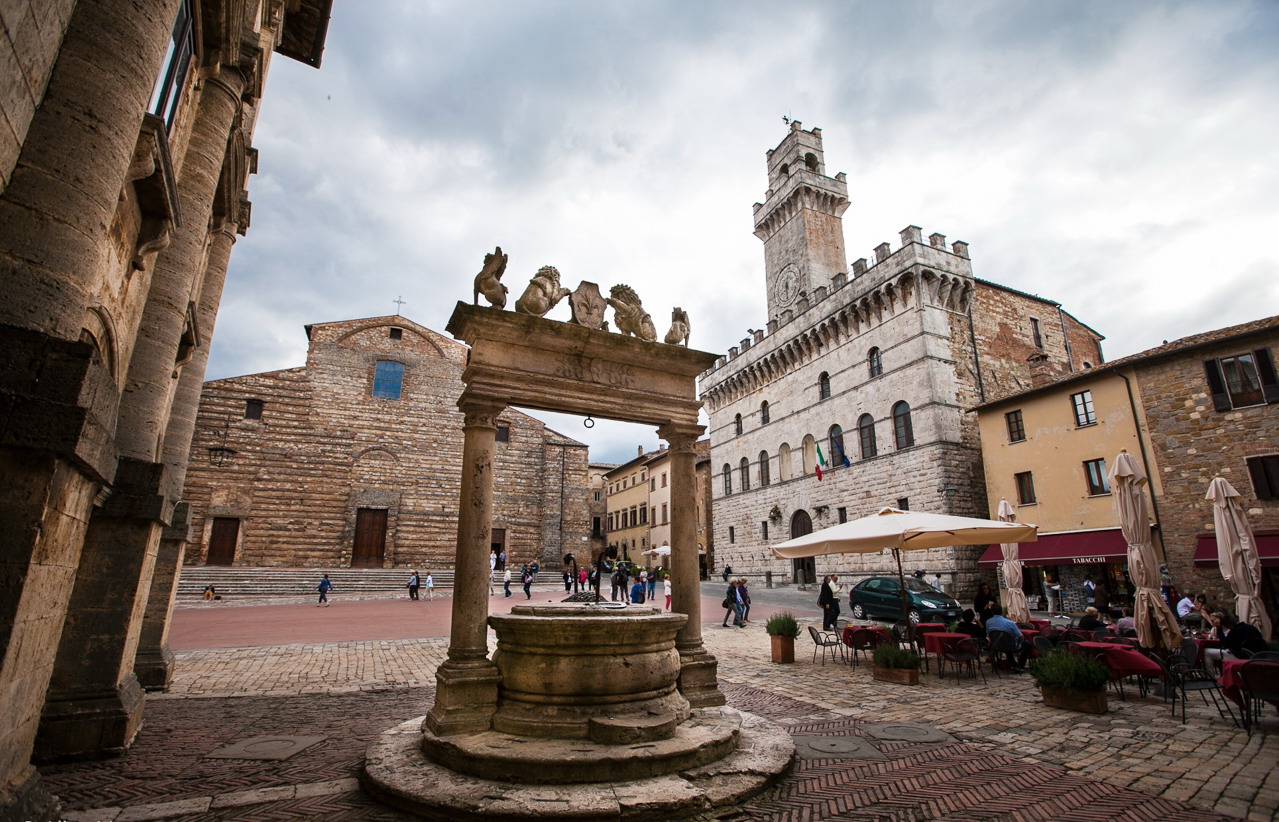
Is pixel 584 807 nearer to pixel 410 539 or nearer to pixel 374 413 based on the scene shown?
pixel 410 539

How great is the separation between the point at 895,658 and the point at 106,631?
9313mm

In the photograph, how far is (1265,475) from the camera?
15.1 m

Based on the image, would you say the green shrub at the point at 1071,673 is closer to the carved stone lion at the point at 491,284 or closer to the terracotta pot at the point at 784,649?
the terracotta pot at the point at 784,649

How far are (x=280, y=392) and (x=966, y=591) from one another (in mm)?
31947

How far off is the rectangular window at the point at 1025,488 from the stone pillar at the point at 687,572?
18935 mm

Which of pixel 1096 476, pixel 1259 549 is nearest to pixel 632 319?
pixel 1259 549

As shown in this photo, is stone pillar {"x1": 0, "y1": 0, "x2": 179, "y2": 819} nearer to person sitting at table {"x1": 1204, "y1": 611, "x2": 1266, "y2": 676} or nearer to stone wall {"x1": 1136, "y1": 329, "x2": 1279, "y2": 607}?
person sitting at table {"x1": 1204, "y1": 611, "x2": 1266, "y2": 676}

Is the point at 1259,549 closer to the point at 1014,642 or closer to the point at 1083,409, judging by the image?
the point at 1083,409

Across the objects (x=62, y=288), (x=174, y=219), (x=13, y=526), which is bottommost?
(x=13, y=526)

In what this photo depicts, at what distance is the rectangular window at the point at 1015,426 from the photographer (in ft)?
69.1

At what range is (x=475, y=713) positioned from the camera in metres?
4.91

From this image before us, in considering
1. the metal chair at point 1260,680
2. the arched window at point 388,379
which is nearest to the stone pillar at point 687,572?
the metal chair at point 1260,680

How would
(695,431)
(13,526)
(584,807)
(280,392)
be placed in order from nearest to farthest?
(13,526) → (584,807) → (695,431) → (280,392)

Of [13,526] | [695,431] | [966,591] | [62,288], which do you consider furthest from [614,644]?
[966,591]
